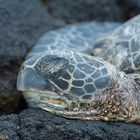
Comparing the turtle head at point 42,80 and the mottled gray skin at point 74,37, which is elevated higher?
the turtle head at point 42,80

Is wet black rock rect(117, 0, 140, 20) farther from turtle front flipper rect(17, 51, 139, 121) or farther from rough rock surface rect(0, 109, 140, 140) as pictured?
rough rock surface rect(0, 109, 140, 140)

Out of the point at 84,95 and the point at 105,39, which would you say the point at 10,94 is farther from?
the point at 105,39

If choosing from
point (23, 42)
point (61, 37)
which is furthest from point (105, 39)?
point (23, 42)

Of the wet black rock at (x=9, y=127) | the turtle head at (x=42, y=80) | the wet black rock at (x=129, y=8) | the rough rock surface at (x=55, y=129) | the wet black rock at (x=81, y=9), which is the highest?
the turtle head at (x=42, y=80)

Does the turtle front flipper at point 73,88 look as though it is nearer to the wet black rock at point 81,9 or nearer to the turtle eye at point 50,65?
the turtle eye at point 50,65

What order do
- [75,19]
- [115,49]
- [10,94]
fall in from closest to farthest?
1. [10,94]
2. [115,49]
3. [75,19]

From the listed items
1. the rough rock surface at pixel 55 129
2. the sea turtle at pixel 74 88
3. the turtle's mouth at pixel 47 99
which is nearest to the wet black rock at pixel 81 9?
the sea turtle at pixel 74 88
